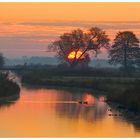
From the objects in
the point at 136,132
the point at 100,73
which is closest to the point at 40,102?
the point at 136,132

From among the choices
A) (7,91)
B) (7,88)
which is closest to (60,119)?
(7,91)

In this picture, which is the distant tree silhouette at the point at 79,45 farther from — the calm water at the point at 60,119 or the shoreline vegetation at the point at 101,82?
the calm water at the point at 60,119

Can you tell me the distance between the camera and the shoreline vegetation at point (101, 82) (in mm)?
43312

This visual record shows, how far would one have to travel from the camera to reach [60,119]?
37.7m

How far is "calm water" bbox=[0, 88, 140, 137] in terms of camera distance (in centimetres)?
3243

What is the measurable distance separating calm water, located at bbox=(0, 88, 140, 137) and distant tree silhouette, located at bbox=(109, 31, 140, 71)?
37.4 metres

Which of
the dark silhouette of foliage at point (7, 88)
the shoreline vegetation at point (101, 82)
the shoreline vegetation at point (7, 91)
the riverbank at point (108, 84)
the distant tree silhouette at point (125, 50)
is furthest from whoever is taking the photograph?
the distant tree silhouette at point (125, 50)

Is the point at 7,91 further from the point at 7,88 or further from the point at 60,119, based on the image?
the point at 60,119

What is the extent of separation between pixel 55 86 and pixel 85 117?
2888 centimetres

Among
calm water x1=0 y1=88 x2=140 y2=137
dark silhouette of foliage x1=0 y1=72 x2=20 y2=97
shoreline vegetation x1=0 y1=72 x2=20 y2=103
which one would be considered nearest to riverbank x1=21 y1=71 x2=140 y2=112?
calm water x1=0 y1=88 x2=140 y2=137

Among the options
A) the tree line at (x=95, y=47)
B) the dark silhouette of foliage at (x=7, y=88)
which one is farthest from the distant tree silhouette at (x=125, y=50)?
the dark silhouette of foliage at (x=7, y=88)

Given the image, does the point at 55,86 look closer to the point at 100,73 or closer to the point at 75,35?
the point at 100,73

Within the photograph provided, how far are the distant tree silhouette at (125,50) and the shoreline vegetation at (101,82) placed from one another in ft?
20.5

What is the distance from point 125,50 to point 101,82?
2364 cm
